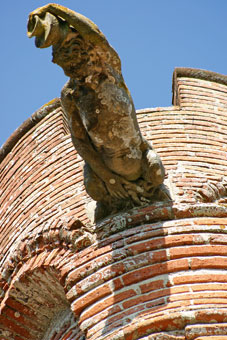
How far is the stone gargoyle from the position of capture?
523 cm

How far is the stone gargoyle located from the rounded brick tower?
236 mm

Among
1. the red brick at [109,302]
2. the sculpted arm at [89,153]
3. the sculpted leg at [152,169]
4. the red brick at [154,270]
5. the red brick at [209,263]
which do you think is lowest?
the red brick at [109,302]

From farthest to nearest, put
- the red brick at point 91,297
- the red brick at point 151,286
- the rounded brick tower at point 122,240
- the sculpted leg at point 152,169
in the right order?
the sculpted leg at point 152,169 → the red brick at point 91,297 → the red brick at point 151,286 → the rounded brick tower at point 122,240

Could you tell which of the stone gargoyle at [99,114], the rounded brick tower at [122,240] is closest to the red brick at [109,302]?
the rounded brick tower at [122,240]

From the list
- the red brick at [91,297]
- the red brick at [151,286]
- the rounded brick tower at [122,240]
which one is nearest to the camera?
the rounded brick tower at [122,240]

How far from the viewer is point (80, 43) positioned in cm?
532

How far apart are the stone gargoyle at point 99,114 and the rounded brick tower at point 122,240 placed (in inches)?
9.3

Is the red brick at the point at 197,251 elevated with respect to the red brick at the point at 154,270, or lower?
elevated

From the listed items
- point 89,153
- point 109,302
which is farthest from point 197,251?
point 89,153

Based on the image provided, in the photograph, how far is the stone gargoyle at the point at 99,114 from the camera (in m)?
5.23

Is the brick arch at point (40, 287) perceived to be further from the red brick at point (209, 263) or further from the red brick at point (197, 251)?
the red brick at point (209, 263)

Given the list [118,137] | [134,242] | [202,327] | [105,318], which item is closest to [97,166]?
[118,137]

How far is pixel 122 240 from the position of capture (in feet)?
18.5

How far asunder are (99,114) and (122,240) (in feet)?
3.31
